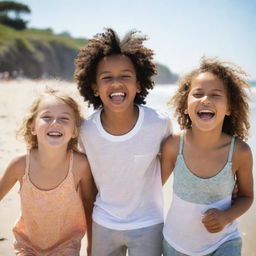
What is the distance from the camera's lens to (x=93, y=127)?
3123mm

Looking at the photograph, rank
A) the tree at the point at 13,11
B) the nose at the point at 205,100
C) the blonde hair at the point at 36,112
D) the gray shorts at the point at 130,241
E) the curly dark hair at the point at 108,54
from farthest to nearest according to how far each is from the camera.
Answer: the tree at the point at 13,11 < the curly dark hair at the point at 108,54 < the blonde hair at the point at 36,112 < the gray shorts at the point at 130,241 < the nose at the point at 205,100

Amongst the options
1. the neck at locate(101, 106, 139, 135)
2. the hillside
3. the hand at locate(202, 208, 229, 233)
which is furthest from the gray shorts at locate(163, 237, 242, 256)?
the hillside

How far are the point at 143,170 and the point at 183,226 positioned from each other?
588mm

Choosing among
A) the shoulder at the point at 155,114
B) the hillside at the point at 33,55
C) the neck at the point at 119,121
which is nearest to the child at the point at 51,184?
the neck at the point at 119,121

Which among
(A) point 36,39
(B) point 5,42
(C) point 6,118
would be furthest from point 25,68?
(C) point 6,118

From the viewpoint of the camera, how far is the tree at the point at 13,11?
67875mm

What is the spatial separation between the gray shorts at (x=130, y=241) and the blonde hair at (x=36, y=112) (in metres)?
0.84

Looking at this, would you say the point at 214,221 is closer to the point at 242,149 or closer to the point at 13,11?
the point at 242,149

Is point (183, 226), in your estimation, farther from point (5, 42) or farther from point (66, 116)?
point (5, 42)

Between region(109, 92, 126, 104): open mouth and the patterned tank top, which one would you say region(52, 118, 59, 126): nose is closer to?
region(109, 92, 126, 104): open mouth

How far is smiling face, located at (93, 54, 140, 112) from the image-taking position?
3.11 metres

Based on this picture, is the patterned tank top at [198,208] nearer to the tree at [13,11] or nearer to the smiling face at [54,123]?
the smiling face at [54,123]

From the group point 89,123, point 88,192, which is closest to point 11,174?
point 88,192

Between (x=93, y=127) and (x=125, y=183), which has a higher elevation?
(x=93, y=127)
